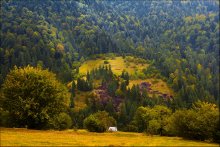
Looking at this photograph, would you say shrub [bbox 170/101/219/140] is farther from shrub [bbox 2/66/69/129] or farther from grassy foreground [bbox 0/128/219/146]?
shrub [bbox 2/66/69/129]

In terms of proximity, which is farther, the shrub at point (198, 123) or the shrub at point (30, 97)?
the shrub at point (30, 97)

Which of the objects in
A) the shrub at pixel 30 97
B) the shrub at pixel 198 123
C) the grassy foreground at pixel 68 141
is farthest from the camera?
the shrub at pixel 30 97

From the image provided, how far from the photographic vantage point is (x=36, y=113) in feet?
283

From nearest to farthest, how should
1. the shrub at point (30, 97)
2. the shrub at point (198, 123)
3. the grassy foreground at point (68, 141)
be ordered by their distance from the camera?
the grassy foreground at point (68, 141)
the shrub at point (198, 123)
the shrub at point (30, 97)

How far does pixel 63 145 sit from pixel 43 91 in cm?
3869

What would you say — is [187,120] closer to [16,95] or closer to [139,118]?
[16,95]

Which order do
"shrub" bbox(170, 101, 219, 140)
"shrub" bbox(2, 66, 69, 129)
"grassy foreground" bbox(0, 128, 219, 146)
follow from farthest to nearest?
"shrub" bbox(2, 66, 69, 129)
"shrub" bbox(170, 101, 219, 140)
"grassy foreground" bbox(0, 128, 219, 146)

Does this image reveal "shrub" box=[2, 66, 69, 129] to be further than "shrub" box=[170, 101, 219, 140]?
Yes

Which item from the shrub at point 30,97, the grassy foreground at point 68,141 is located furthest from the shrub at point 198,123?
the shrub at point 30,97

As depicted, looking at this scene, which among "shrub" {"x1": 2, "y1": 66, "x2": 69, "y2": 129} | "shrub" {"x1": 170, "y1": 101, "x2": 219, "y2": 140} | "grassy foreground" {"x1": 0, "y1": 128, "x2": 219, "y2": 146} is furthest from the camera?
"shrub" {"x1": 2, "y1": 66, "x2": 69, "y2": 129}

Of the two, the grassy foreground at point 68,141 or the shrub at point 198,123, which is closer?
the grassy foreground at point 68,141

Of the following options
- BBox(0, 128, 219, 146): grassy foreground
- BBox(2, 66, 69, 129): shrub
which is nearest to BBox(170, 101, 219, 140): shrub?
BBox(0, 128, 219, 146): grassy foreground

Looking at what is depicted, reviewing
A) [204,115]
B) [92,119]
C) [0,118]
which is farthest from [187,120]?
[0,118]

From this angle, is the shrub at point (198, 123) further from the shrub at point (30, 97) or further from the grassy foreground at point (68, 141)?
the shrub at point (30, 97)
